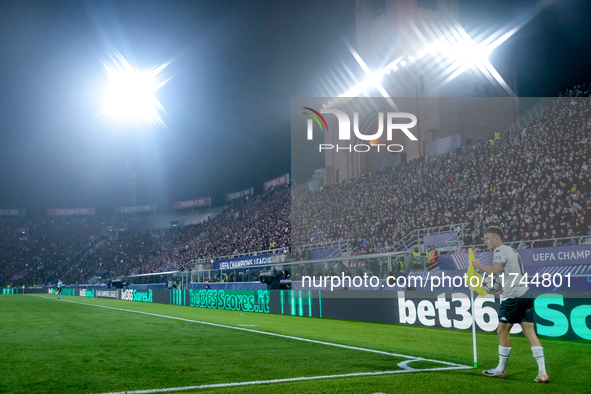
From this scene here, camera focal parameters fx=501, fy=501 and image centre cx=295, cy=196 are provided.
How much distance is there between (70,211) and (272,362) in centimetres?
8630

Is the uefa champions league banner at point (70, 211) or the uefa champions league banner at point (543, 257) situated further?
the uefa champions league banner at point (70, 211)

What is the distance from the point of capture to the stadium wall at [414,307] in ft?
36.6

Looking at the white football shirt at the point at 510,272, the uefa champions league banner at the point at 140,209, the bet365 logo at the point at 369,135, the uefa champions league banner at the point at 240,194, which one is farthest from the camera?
the uefa champions league banner at the point at 140,209

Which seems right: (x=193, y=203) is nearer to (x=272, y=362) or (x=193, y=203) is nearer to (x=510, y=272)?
(x=272, y=362)

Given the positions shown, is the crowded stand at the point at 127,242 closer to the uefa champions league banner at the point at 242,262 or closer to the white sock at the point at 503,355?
the uefa champions league banner at the point at 242,262

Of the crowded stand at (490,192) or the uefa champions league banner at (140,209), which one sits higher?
the uefa champions league banner at (140,209)

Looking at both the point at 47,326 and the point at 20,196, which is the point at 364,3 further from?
the point at 20,196

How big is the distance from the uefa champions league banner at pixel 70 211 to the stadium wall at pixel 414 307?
65337mm

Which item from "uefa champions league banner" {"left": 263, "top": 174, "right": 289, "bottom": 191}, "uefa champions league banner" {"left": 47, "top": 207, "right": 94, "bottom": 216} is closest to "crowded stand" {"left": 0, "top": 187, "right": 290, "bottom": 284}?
"uefa champions league banner" {"left": 47, "top": 207, "right": 94, "bottom": 216}

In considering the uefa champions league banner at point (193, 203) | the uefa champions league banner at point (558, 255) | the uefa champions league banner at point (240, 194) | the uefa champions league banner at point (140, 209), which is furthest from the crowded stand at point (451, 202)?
the uefa champions league banner at point (140, 209)

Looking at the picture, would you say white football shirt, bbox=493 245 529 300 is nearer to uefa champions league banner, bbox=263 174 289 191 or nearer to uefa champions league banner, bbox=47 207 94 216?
uefa champions league banner, bbox=263 174 289 191

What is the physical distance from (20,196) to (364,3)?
2539 inches

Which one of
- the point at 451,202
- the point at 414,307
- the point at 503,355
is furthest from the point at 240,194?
the point at 503,355

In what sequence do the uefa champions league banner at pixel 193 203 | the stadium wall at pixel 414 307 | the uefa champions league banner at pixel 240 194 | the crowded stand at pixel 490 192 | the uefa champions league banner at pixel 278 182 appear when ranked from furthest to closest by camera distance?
the uefa champions league banner at pixel 193 203, the uefa champions league banner at pixel 240 194, the uefa champions league banner at pixel 278 182, the crowded stand at pixel 490 192, the stadium wall at pixel 414 307
